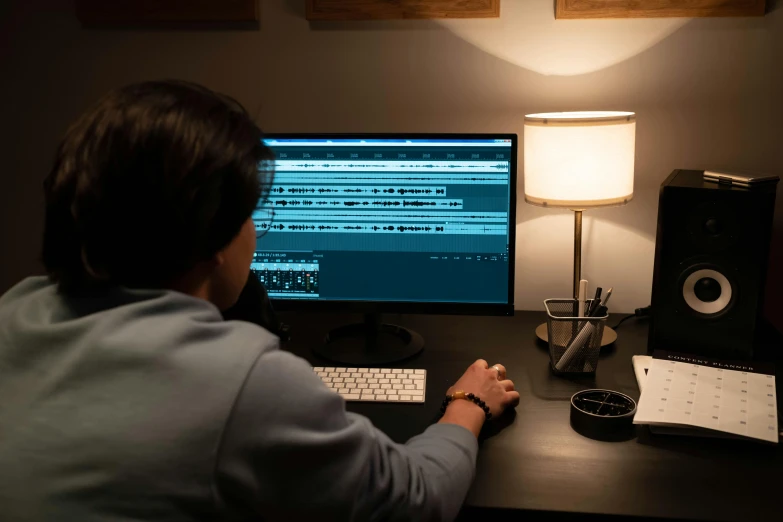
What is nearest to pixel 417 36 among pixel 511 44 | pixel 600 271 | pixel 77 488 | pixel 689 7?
pixel 511 44

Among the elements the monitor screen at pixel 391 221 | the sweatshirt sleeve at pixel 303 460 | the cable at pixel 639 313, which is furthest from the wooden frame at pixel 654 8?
the sweatshirt sleeve at pixel 303 460

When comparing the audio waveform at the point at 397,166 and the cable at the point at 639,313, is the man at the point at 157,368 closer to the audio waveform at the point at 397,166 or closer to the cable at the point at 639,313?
the audio waveform at the point at 397,166

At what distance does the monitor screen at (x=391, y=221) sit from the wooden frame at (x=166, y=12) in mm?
447

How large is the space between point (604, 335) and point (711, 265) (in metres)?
0.30

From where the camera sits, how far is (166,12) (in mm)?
1779

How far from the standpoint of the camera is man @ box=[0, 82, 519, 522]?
77 cm

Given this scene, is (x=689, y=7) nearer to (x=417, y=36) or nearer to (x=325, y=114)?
(x=417, y=36)

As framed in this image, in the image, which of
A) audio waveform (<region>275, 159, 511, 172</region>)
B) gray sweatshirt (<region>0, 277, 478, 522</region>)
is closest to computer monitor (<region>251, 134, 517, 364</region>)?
audio waveform (<region>275, 159, 511, 172</region>)

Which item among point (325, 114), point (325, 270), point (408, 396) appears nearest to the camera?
point (408, 396)

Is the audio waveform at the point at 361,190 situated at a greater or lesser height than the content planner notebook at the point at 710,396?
greater

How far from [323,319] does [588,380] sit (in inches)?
25.5

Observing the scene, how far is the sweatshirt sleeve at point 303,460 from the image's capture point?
0.79 meters

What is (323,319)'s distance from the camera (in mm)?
1770

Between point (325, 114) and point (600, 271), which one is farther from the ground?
point (325, 114)
